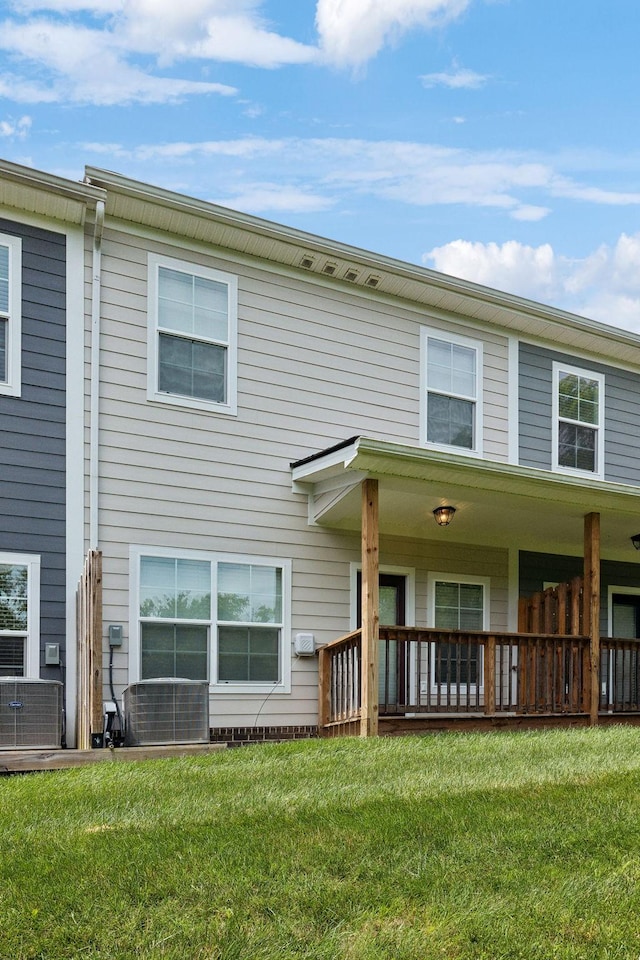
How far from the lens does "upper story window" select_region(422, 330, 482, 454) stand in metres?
10.9

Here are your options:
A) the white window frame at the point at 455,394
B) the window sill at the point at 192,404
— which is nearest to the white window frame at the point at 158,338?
the window sill at the point at 192,404

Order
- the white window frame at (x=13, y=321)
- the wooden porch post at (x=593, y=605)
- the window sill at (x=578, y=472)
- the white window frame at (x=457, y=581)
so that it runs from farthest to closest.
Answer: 1. the window sill at (x=578, y=472)
2. the white window frame at (x=457, y=581)
3. the wooden porch post at (x=593, y=605)
4. the white window frame at (x=13, y=321)

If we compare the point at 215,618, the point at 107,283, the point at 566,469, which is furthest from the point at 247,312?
the point at 566,469

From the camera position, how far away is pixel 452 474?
891cm

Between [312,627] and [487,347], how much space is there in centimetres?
406

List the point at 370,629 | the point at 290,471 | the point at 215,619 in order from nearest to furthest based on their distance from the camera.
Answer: the point at 370,629
the point at 215,619
the point at 290,471

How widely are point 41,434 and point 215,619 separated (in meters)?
2.32

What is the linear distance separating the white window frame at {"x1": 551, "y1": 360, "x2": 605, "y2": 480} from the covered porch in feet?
3.25

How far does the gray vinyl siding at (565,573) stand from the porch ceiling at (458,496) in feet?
1.73

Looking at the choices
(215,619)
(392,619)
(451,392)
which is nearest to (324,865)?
(215,619)

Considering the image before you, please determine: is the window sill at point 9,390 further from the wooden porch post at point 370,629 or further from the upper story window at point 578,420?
the upper story window at point 578,420

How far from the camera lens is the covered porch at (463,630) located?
28.1ft

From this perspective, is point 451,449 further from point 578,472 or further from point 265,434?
point 265,434

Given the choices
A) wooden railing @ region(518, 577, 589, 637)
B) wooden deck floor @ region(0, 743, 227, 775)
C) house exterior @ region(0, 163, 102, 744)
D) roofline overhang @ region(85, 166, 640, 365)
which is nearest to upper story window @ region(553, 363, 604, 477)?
roofline overhang @ region(85, 166, 640, 365)
